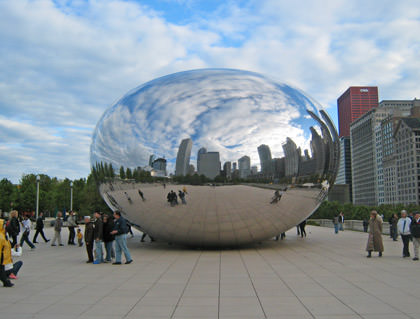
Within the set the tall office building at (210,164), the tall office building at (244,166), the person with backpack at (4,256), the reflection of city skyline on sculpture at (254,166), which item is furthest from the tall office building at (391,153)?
the person with backpack at (4,256)

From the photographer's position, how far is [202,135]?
445 inches

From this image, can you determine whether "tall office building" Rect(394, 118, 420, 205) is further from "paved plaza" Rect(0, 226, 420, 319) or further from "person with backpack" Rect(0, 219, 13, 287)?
"person with backpack" Rect(0, 219, 13, 287)

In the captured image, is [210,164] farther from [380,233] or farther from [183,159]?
[380,233]

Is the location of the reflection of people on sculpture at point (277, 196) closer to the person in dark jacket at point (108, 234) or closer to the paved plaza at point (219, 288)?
the paved plaza at point (219, 288)

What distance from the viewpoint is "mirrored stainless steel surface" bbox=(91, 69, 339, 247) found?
11328 mm

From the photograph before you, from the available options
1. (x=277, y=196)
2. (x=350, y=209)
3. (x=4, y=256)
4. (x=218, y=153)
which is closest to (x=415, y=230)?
(x=277, y=196)

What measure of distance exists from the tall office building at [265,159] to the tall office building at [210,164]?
125cm

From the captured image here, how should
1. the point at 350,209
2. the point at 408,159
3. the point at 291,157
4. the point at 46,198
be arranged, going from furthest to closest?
the point at 408,159
the point at 350,209
the point at 46,198
the point at 291,157

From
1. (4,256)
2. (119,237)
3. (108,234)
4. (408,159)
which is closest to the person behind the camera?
(4,256)

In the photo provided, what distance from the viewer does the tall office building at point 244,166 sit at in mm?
11297

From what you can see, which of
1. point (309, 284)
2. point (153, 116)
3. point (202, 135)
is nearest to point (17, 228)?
point (153, 116)

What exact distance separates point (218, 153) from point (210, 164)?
0.39m

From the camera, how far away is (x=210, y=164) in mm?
11242

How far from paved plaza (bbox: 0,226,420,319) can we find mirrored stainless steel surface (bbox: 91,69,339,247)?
4.04ft
